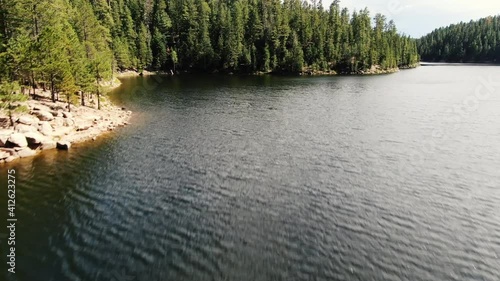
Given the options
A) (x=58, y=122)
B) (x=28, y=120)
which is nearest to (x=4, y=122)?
(x=28, y=120)

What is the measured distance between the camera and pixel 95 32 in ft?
335

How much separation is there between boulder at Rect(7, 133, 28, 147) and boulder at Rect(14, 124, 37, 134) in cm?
260

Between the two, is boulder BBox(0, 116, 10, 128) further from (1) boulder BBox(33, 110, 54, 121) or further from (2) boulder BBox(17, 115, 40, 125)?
(1) boulder BBox(33, 110, 54, 121)

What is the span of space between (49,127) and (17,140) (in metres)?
7.11

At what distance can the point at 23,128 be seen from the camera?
46.1m

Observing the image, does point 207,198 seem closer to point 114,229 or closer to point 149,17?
point 114,229

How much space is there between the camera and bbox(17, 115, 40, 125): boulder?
47800 mm

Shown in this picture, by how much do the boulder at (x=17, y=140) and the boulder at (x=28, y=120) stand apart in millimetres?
5786

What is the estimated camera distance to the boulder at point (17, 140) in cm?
4200

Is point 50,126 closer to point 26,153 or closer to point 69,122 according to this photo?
point 69,122

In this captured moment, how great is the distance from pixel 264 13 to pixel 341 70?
5092 cm

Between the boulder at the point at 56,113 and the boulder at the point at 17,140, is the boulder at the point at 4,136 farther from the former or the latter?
the boulder at the point at 56,113

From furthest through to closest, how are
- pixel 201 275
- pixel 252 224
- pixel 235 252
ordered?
pixel 252 224 < pixel 235 252 < pixel 201 275

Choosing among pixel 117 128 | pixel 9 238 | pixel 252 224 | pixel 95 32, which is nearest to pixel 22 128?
pixel 117 128
